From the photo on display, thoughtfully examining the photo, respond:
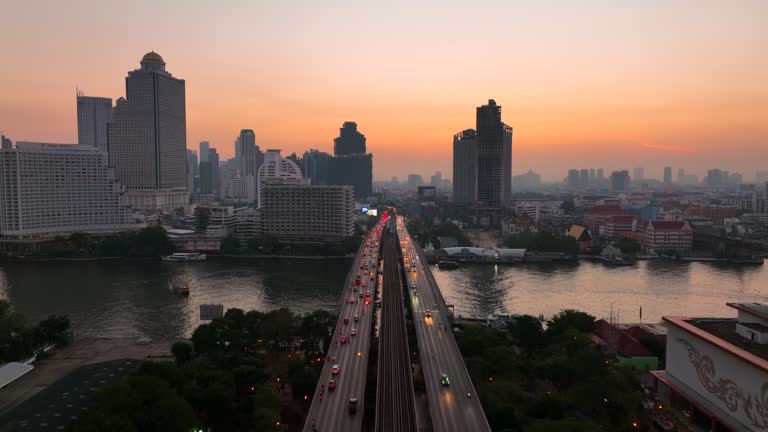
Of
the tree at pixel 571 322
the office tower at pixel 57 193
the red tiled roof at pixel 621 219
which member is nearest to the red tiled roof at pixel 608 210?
the red tiled roof at pixel 621 219

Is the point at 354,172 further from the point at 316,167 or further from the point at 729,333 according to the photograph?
the point at 729,333

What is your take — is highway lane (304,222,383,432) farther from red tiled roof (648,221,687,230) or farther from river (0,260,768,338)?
red tiled roof (648,221,687,230)

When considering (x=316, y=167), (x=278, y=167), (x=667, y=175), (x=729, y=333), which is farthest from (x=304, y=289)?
(x=667, y=175)

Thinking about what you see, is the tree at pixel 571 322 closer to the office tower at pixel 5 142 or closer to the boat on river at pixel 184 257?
the boat on river at pixel 184 257

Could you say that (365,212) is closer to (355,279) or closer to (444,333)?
(355,279)

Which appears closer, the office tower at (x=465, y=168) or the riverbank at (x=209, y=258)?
the riverbank at (x=209, y=258)

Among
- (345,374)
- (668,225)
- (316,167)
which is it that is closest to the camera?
(345,374)
